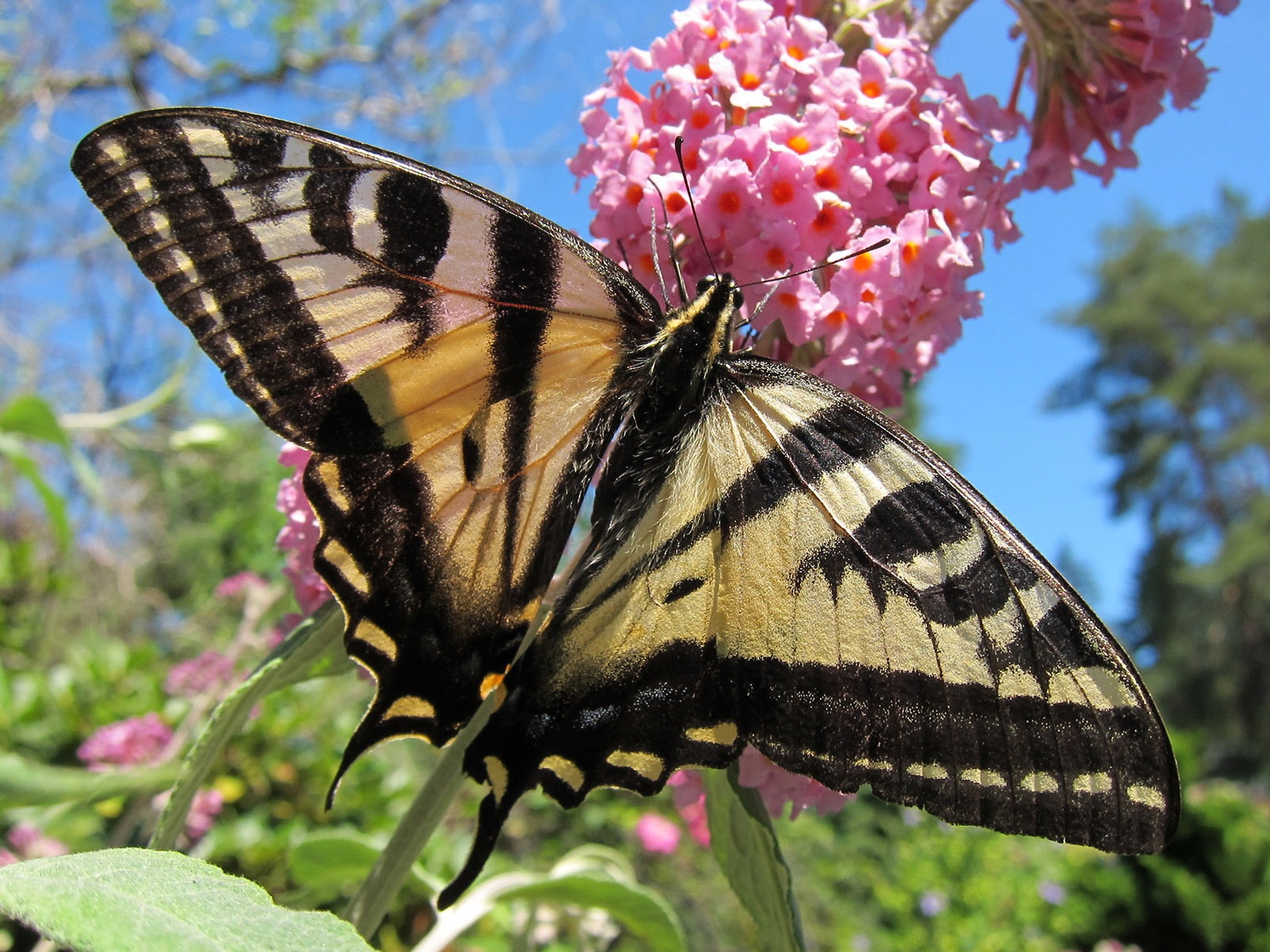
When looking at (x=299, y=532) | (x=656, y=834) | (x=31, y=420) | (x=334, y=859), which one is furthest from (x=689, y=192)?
(x=656, y=834)

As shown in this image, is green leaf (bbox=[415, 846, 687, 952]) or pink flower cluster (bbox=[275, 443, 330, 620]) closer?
pink flower cluster (bbox=[275, 443, 330, 620])

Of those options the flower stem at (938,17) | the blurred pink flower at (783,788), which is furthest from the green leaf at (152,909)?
the flower stem at (938,17)

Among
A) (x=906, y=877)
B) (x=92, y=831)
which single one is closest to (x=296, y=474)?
(x=92, y=831)

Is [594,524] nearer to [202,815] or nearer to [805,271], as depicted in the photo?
[805,271]

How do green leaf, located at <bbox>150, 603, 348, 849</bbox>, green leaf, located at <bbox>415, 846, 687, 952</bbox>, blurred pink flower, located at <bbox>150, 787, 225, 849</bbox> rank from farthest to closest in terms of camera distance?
blurred pink flower, located at <bbox>150, 787, 225, 849</bbox>, green leaf, located at <bbox>415, 846, 687, 952</bbox>, green leaf, located at <bbox>150, 603, 348, 849</bbox>

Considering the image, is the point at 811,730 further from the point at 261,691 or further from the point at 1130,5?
the point at 1130,5

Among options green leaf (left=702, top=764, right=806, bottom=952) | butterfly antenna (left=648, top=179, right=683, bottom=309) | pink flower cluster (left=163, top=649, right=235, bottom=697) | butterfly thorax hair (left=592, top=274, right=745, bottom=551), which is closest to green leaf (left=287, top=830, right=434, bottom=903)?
green leaf (left=702, top=764, right=806, bottom=952)

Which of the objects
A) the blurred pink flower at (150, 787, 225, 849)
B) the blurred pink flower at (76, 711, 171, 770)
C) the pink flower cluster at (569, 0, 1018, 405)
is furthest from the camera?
the blurred pink flower at (76, 711, 171, 770)

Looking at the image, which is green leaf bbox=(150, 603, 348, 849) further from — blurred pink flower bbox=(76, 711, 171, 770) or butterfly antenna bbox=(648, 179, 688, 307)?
blurred pink flower bbox=(76, 711, 171, 770)
